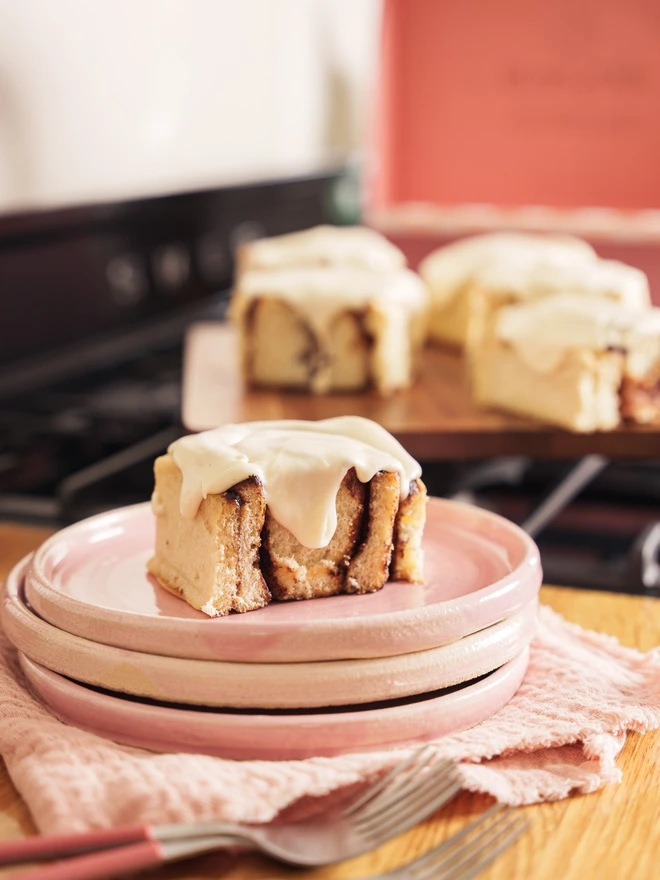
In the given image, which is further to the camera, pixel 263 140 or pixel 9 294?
pixel 263 140

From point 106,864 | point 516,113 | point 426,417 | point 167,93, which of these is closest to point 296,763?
point 106,864

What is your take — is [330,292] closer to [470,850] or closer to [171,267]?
[171,267]

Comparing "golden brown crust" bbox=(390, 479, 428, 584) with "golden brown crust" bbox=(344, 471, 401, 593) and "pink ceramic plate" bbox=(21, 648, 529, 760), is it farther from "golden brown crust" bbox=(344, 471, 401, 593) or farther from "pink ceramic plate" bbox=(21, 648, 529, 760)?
"pink ceramic plate" bbox=(21, 648, 529, 760)

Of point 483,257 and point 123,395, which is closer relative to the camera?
point 123,395

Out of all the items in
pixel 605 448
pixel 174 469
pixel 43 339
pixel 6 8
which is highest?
pixel 6 8

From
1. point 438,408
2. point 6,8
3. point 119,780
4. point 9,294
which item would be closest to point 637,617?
point 119,780

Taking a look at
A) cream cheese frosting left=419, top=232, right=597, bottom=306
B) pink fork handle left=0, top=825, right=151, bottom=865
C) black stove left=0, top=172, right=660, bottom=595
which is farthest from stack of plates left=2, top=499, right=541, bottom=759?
cream cheese frosting left=419, top=232, right=597, bottom=306

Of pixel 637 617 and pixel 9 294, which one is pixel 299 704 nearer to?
pixel 637 617
